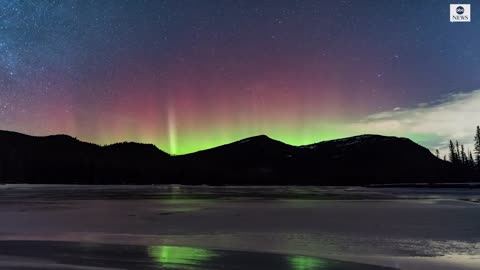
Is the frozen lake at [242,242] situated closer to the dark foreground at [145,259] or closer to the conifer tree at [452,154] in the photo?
the dark foreground at [145,259]

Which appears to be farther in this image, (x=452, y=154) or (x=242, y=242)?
(x=452, y=154)

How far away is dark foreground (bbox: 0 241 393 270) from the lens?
454 inches

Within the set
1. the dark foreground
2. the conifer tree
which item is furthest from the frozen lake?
the conifer tree

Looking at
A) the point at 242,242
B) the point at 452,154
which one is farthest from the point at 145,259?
the point at 452,154

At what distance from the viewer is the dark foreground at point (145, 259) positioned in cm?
1153

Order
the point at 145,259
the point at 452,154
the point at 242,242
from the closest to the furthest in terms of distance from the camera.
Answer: the point at 145,259
the point at 242,242
the point at 452,154

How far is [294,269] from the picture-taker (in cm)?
1119

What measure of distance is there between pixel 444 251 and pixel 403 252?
1135mm

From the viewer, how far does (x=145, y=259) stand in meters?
12.5

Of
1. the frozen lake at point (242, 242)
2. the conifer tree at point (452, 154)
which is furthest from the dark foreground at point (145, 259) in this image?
the conifer tree at point (452, 154)

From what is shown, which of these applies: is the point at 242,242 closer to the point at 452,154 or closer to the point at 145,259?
the point at 145,259

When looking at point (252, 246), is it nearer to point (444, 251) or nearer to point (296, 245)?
point (296, 245)

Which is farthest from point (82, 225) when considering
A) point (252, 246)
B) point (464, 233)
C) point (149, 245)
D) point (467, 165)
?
point (467, 165)

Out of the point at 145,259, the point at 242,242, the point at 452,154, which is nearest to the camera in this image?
the point at 145,259
